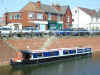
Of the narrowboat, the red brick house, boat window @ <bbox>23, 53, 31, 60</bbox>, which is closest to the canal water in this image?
the narrowboat

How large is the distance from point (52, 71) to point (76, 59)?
8755mm

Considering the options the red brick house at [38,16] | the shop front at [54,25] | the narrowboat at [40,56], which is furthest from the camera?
the shop front at [54,25]

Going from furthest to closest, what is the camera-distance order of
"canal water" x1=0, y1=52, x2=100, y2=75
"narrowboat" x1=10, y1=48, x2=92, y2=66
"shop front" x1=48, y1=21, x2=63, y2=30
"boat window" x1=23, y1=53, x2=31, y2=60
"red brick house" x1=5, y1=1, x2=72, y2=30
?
"shop front" x1=48, y1=21, x2=63, y2=30 → "red brick house" x1=5, y1=1, x2=72, y2=30 → "boat window" x1=23, y1=53, x2=31, y2=60 → "narrowboat" x1=10, y1=48, x2=92, y2=66 → "canal water" x1=0, y1=52, x2=100, y2=75

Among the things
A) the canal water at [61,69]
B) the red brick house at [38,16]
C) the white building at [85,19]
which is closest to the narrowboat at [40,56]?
the canal water at [61,69]

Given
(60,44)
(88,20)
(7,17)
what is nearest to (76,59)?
(60,44)

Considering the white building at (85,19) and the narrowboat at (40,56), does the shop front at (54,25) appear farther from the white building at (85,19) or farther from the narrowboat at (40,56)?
the narrowboat at (40,56)

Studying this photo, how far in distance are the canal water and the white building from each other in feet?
111

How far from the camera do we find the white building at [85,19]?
217ft

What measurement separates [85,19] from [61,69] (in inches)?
1648

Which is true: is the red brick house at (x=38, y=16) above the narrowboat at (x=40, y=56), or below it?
above

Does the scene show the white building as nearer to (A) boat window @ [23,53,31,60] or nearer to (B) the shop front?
(B) the shop front

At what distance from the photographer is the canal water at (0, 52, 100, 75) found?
1035 inches

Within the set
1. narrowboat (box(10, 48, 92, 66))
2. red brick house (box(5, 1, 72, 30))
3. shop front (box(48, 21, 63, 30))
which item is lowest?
narrowboat (box(10, 48, 92, 66))

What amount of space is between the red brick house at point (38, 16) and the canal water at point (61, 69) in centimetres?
1716
